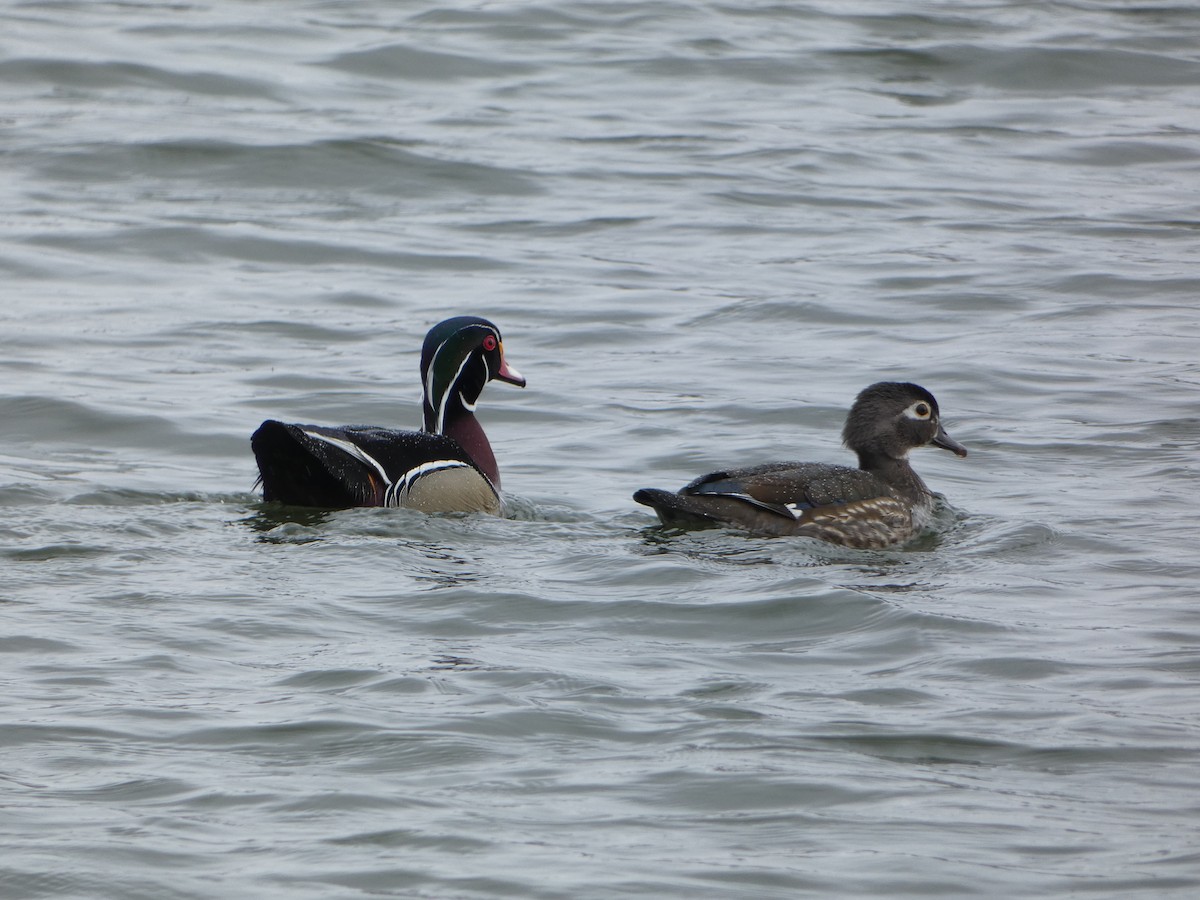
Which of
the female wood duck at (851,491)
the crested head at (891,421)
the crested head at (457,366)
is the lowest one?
the female wood duck at (851,491)

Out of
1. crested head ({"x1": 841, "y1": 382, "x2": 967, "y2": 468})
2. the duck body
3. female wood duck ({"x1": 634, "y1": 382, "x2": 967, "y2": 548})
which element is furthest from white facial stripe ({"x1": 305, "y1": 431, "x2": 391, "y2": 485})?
crested head ({"x1": 841, "y1": 382, "x2": 967, "y2": 468})

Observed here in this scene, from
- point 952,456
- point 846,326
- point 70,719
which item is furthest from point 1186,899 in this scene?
point 846,326

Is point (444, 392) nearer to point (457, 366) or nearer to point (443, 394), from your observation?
point (443, 394)

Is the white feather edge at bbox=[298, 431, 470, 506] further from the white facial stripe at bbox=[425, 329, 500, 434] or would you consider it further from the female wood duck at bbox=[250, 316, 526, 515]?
the white facial stripe at bbox=[425, 329, 500, 434]

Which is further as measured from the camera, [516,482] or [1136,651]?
[516,482]

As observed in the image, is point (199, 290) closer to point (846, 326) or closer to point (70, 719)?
point (846, 326)

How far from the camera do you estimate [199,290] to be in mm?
15664

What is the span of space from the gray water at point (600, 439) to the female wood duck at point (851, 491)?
0.56ft

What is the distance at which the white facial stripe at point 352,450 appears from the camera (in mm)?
9898

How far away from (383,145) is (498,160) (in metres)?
1.16

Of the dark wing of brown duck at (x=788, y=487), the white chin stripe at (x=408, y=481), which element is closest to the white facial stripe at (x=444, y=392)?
the white chin stripe at (x=408, y=481)

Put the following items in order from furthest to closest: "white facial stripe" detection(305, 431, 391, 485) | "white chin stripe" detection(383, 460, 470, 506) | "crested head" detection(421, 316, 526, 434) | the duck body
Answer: "crested head" detection(421, 316, 526, 434), "white chin stripe" detection(383, 460, 470, 506), "white facial stripe" detection(305, 431, 391, 485), the duck body

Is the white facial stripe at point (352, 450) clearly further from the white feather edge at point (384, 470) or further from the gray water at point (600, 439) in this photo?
the gray water at point (600, 439)

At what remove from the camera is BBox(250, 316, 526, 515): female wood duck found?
32.3ft
